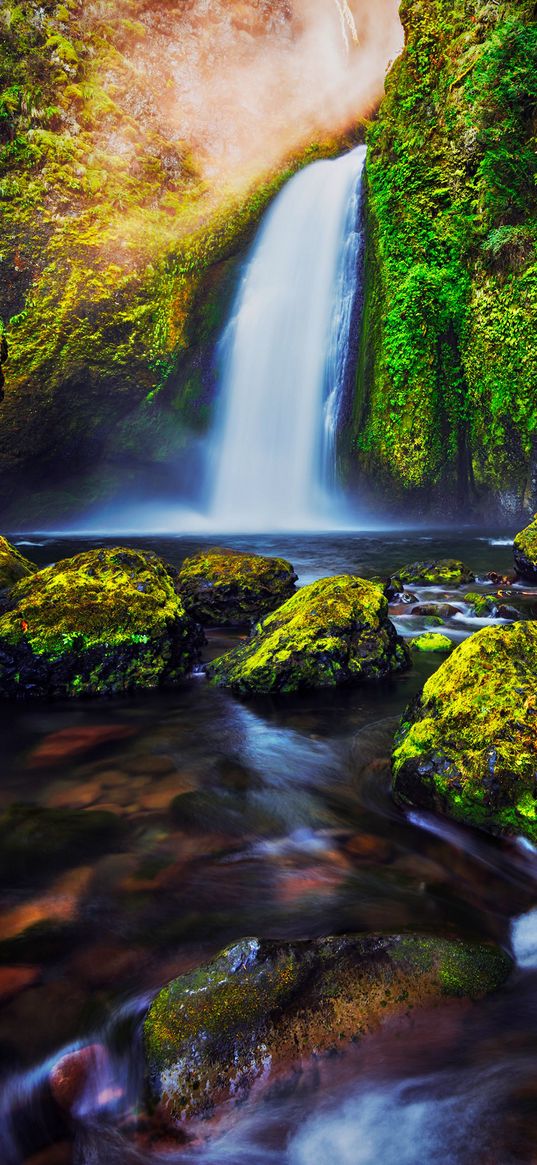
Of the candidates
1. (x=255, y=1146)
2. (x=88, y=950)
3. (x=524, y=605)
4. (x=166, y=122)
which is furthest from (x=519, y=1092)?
(x=166, y=122)

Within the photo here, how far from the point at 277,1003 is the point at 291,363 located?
59.0ft

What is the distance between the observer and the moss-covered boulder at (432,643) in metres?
5.68

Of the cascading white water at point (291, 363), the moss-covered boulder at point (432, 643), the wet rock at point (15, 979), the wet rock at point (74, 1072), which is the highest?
the cascading white water at point (291, 363)

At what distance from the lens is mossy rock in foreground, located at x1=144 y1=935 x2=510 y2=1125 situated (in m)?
1.55

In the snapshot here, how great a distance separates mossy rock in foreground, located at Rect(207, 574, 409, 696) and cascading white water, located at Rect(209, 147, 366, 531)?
12.8 m

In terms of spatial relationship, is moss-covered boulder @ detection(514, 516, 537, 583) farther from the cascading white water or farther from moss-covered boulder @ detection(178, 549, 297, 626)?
the cascading white water

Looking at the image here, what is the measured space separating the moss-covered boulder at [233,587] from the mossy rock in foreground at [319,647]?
1.47m

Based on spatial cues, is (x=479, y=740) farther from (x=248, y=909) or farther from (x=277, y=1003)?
(x=277, y=1003)

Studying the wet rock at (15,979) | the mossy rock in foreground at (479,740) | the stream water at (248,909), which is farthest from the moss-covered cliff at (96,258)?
the wet rock at (15,979)

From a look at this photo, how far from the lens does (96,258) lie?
17875 millimetres

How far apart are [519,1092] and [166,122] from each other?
24645 millimetres

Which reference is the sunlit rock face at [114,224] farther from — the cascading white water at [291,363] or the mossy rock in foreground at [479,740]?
the mossy rock in foreground at [479,740]

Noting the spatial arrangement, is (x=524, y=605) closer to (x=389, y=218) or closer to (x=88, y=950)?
(x=88, y=950)

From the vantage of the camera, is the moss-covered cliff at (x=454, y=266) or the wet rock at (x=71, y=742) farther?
the moss-covered cliff at (x=454, y=266)
